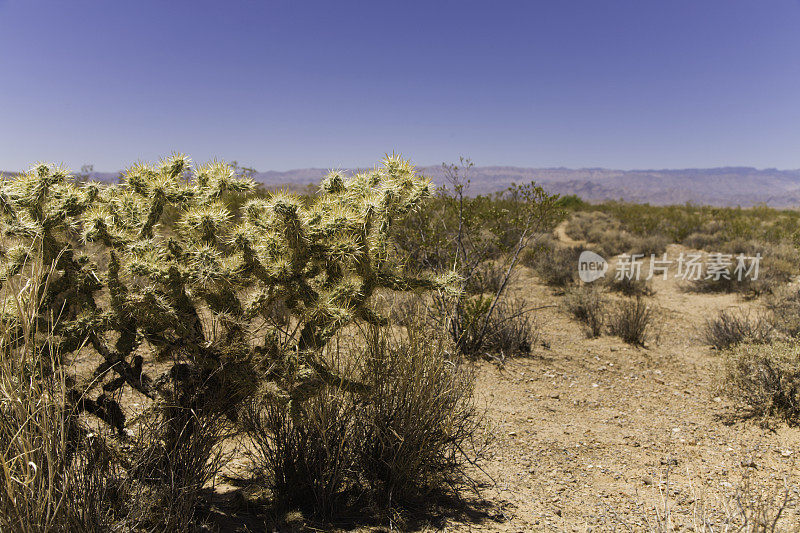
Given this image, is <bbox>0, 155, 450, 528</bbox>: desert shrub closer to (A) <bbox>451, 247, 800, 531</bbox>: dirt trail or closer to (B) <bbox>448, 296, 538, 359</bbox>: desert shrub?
(A) <bbox>451, 247, 800, 531</bbox>: dirt trail

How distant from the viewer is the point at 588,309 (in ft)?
28.8

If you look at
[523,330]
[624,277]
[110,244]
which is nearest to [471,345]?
[523,330]

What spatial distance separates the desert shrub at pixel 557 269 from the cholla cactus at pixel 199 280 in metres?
9.47

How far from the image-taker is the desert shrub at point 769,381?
4.82 meters

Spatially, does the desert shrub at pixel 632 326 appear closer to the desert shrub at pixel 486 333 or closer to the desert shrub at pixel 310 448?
the desert shrub at pixel 486 333

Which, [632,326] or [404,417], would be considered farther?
[632,326]

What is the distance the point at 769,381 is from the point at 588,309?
3.87 metres

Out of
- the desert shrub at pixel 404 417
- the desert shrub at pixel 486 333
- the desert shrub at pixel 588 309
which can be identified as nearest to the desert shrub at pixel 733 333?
the desert shrub at pixel 588 309

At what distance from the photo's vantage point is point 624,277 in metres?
12.3

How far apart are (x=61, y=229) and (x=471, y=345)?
5.12 meters

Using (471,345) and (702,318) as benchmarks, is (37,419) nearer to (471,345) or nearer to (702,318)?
(471,345)

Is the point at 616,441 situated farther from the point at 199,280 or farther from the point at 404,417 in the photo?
the point at 199,280

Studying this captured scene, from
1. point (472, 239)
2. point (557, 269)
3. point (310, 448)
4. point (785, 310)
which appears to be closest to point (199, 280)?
point (310, 448)

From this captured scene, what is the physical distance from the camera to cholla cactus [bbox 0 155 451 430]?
269 centimetres
